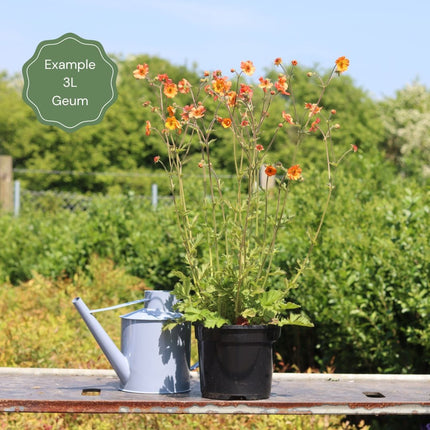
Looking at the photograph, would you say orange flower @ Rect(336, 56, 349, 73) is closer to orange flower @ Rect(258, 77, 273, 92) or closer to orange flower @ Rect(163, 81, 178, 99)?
orange flower @ Rect(258, 77, 273, 92)

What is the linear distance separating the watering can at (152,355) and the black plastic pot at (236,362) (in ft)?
0.44

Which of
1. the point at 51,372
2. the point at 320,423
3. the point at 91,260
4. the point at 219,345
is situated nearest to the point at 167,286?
the point at 91,260

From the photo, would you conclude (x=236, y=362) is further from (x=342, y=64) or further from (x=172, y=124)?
(x=342, y=64)

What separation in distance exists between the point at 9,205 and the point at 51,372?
753 cm

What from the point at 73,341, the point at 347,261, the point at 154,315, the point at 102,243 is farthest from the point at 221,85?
the point at 102,243

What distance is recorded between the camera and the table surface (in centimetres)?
221

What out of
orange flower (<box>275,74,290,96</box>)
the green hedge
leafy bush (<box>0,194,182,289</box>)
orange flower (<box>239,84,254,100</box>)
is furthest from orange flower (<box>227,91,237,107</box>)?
leafy bush (<box>0,194,182,289</box>)

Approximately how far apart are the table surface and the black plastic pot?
0.05 meters

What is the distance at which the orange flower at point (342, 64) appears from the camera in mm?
2416

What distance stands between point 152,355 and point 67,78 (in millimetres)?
2286

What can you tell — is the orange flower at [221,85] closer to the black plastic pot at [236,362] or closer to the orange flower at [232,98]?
the orange flower at [232,98]

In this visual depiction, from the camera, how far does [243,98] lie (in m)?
2.44

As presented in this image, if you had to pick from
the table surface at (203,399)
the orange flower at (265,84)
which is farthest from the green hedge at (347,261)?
the orange flower at (265,84)

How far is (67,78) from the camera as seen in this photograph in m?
4.26
